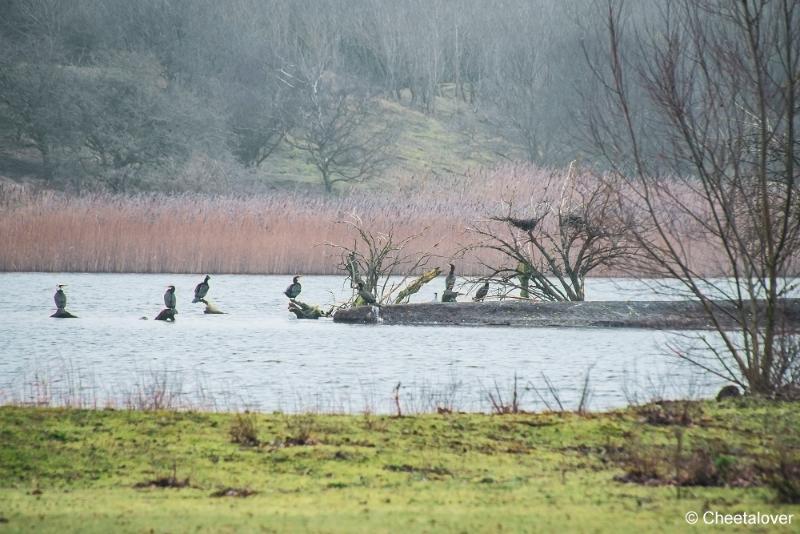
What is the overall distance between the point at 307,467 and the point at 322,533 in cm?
229

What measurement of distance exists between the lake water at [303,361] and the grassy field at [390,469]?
1.68 metres

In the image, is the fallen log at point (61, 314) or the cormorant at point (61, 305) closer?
the cormorant at point (61, 305)

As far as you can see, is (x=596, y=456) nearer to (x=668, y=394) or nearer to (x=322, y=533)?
(x=322, y=533)

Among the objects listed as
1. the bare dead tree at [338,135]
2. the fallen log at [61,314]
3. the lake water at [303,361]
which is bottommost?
the lake water at [303,361]

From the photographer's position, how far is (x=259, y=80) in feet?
235

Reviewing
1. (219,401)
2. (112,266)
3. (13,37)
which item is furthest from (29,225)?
(13,37)

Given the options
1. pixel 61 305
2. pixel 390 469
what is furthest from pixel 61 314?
pixel 390 469

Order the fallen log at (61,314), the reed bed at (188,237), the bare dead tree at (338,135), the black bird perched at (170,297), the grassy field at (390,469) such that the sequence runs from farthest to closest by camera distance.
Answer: the bare dead tree at (338,135), the reed bed at (188,237), the fallen log at (61,314), the black bird perched at (170,297), the grassy field at (390,469)

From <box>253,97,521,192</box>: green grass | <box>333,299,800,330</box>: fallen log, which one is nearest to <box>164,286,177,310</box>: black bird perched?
<box>333,299,800,330</box>: fallen log

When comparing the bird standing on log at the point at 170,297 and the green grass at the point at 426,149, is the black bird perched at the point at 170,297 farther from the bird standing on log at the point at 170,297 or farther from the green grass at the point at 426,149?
the green grass at the point at 426,149

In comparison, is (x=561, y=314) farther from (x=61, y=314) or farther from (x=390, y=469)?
(x=390, y=469)

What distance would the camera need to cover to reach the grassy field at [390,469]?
6.82 meters

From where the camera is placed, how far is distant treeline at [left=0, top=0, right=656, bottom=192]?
59.4 meters

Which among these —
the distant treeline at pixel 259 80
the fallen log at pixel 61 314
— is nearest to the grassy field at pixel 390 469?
the fallen log at pixel 61 314
